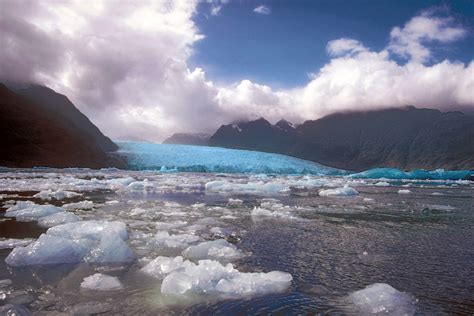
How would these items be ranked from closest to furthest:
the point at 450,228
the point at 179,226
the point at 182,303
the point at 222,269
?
the point at 182,303 < the point at 222,269 < the point at 179,226 < the point at 450,228

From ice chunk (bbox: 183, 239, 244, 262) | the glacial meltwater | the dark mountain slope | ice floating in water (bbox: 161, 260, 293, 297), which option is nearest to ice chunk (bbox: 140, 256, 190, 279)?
the glacial meltwater

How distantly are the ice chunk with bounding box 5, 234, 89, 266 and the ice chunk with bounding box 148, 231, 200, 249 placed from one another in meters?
1.42

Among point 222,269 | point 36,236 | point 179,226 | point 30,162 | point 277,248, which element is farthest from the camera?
point 30,162

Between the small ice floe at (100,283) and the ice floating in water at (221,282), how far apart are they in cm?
66

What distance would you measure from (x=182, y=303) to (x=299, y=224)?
6.08 metres

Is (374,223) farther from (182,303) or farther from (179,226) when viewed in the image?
(182,303)

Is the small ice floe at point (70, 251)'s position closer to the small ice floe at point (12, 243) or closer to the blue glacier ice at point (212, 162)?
the small ice floe at point (12, 243)

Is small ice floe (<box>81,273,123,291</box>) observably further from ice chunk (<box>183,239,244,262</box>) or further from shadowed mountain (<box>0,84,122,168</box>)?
shadowed mountain (<box>0,84,122,168</box>)

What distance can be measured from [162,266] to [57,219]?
16.2 feet

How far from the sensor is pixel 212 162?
2323 inches

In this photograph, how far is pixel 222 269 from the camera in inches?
197

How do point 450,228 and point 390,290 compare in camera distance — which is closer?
point 390,290

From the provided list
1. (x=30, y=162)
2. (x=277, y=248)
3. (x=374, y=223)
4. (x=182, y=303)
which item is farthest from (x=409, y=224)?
(x=30, y=162)

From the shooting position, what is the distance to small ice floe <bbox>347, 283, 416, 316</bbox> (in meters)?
4.09
